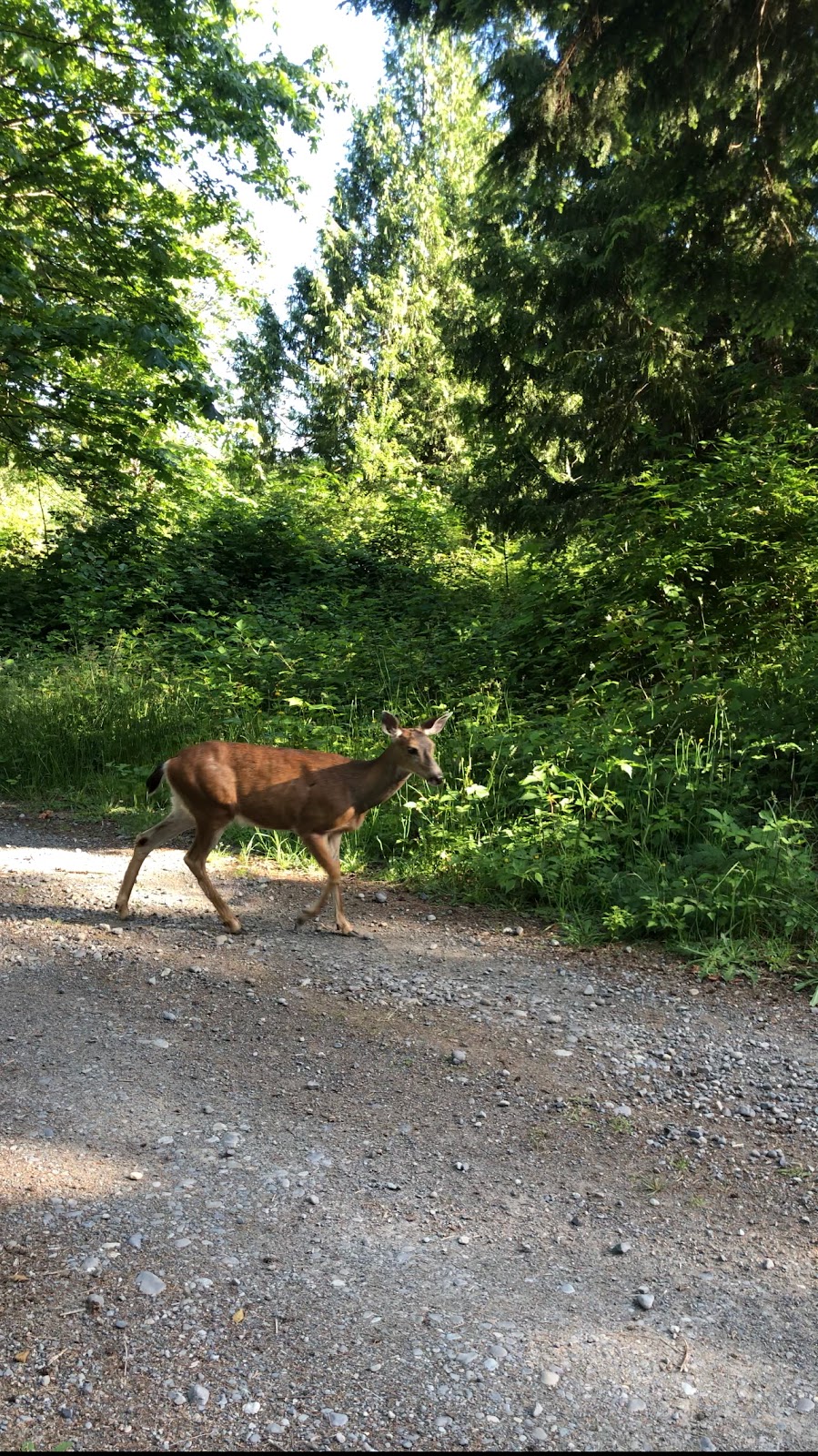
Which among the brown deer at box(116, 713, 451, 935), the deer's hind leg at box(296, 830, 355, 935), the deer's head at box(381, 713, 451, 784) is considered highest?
the deer's head at box(381, 713, 451, 784)

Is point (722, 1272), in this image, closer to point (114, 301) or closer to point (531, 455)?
point (531, 455)

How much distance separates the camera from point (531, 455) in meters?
12.8

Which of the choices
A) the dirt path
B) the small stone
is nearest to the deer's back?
the dirt path

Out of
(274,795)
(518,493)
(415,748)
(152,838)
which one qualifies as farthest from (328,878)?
(518,493)

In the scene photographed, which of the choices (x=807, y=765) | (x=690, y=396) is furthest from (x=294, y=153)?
(x=807, y=765)

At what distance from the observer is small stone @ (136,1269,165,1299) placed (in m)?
2.83

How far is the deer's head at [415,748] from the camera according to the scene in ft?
20.1

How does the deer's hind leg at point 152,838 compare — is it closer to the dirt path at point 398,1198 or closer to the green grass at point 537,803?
the dirt path at point 398,1198

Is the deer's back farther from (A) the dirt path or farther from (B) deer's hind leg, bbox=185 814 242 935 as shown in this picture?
(A) the dirt path

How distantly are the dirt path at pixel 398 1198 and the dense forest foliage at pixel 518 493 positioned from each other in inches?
52.9

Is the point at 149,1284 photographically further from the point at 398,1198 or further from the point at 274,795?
the point at 274,795

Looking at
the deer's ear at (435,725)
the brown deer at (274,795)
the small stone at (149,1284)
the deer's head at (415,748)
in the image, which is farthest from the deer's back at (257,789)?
the small stone at (149,1284)

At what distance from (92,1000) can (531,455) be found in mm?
9613

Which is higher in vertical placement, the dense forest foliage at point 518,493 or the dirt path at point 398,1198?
the dense forest foliage at point 518,493
